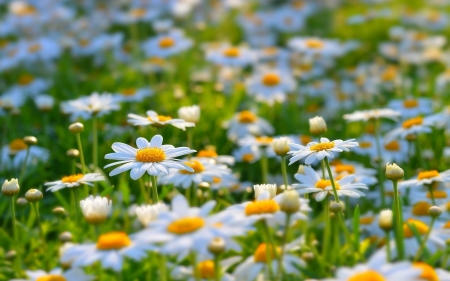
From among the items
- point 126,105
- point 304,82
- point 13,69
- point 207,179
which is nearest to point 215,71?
point 304,82

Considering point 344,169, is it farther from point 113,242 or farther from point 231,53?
point 231,53

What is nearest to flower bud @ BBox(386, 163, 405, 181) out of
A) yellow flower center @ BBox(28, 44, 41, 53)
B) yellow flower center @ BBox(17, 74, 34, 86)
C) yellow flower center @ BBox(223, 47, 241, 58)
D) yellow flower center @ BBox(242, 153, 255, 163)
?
yellow flower center @ BBox(242, 153, 255, 163)

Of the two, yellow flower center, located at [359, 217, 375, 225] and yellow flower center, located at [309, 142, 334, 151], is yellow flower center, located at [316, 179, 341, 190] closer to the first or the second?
yellow flower center, located at [309, 142, 334, 151]

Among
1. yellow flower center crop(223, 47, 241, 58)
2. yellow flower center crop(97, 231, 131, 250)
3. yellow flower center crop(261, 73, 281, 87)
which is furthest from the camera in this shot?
yellow flower center crop(223, 47, 241, 58)

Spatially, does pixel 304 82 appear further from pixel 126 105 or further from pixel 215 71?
pixel 126 105

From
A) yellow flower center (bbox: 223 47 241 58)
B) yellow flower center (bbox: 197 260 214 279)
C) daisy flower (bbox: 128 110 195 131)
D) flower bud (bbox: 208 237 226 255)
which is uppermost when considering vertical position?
yellow flower center (bbox: 223 47 241 58)

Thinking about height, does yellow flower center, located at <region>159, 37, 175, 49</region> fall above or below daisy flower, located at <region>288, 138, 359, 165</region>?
above
